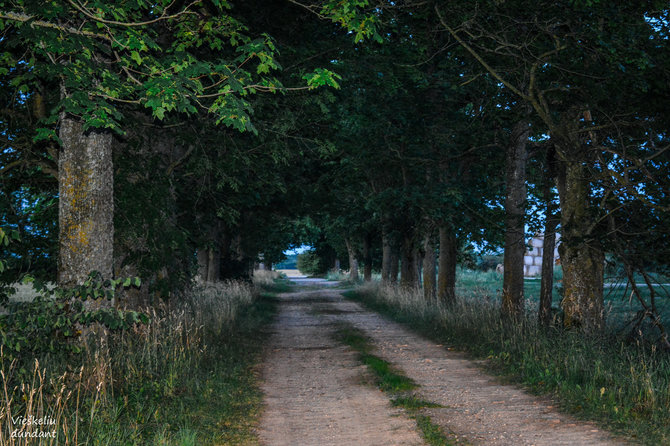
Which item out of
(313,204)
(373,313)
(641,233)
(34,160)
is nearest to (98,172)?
(34,160)

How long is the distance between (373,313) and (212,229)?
827cm

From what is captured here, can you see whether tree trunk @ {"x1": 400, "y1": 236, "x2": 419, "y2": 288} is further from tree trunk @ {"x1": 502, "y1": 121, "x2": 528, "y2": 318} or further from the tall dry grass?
the tall dry grass

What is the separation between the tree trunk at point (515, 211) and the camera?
606 inches

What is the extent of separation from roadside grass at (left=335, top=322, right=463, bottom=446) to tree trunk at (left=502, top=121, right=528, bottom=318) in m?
4.29

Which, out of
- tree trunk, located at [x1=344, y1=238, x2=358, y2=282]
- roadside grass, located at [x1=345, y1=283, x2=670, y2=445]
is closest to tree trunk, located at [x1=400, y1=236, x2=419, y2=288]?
roadside grass, located at [x1=345, y1=283, x2=670, y2=445]

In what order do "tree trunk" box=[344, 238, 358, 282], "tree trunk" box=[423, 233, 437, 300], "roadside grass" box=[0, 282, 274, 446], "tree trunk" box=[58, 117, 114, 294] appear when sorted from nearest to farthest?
"roadside grass" box=[0, 282, 274, 446] → "tree trunk" box=[58, 117, 114, 294] → "tree trunk" box=[423, 233, 437, 300] → "tree trunk" box=[344, 238, 358, 282]

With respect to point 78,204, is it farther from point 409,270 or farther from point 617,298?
point 617,298

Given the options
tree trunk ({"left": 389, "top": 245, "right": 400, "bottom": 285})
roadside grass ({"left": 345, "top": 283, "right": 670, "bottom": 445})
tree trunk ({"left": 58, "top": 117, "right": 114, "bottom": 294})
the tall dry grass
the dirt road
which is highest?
tree trunk ({"left": 58, "top": 117, "right": 114, "bottom": 294})

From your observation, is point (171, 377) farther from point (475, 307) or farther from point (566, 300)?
point (475, 307)

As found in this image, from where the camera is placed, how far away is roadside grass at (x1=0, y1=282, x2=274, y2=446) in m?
5.93

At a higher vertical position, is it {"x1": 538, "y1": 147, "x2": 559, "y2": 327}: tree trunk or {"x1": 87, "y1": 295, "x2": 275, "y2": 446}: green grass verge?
{"x1": 538, "y1": 147, "x2": 559, "y2": 327}: tree trunk

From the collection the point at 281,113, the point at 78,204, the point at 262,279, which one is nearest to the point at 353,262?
the point at 262,279

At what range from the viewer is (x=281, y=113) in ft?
42.3

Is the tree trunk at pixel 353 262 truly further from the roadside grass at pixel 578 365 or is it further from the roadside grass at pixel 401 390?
the roadside grass at pixel 401 390
